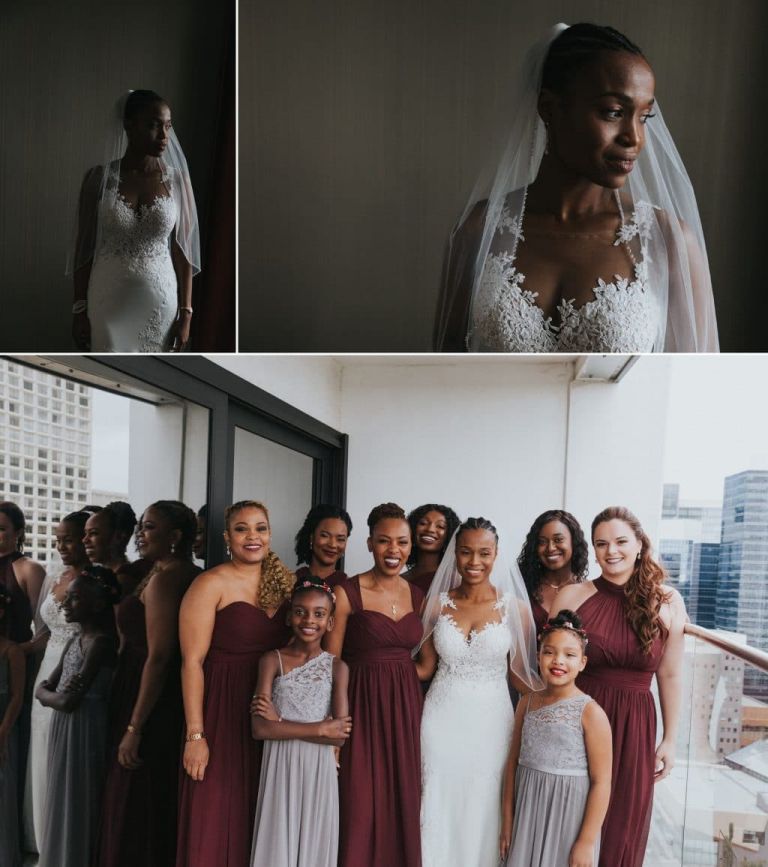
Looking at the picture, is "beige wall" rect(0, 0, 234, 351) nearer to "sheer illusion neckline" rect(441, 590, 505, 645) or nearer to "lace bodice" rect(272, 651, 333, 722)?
"lace bodice" rect(272, 651, 333, 722)

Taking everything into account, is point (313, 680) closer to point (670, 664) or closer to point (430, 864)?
point (430, 864)

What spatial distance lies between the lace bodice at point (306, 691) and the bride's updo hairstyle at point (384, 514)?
0.87 feet

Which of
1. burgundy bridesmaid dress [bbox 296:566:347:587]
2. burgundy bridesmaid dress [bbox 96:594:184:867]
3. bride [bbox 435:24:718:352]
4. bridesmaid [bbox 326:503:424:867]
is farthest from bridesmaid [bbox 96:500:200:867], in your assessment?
bride [bbox 435:24:718:352]

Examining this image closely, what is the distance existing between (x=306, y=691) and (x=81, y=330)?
2.96 feet

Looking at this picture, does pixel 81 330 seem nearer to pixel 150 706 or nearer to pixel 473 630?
pixel 150 706

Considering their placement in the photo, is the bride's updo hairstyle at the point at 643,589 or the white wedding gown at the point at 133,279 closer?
the bride's updo hairstyle at the point at 643,589

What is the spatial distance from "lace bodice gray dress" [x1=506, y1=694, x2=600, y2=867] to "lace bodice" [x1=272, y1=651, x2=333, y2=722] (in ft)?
1.24

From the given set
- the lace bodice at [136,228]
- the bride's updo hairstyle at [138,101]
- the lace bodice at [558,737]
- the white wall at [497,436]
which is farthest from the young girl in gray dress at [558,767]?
the bride's updo hairstyle at [138,101]

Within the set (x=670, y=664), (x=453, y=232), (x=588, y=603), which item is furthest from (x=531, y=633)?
(x=453, y=232)

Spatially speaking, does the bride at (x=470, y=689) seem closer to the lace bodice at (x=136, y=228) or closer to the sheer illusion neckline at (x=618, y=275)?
the sheer illusion neckline at (x=618, y=275)

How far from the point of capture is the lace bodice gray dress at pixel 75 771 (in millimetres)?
1957

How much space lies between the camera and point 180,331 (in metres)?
2.06

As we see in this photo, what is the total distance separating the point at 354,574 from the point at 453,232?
2.31 ft

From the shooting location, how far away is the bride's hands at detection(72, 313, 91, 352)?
6.76 ft
